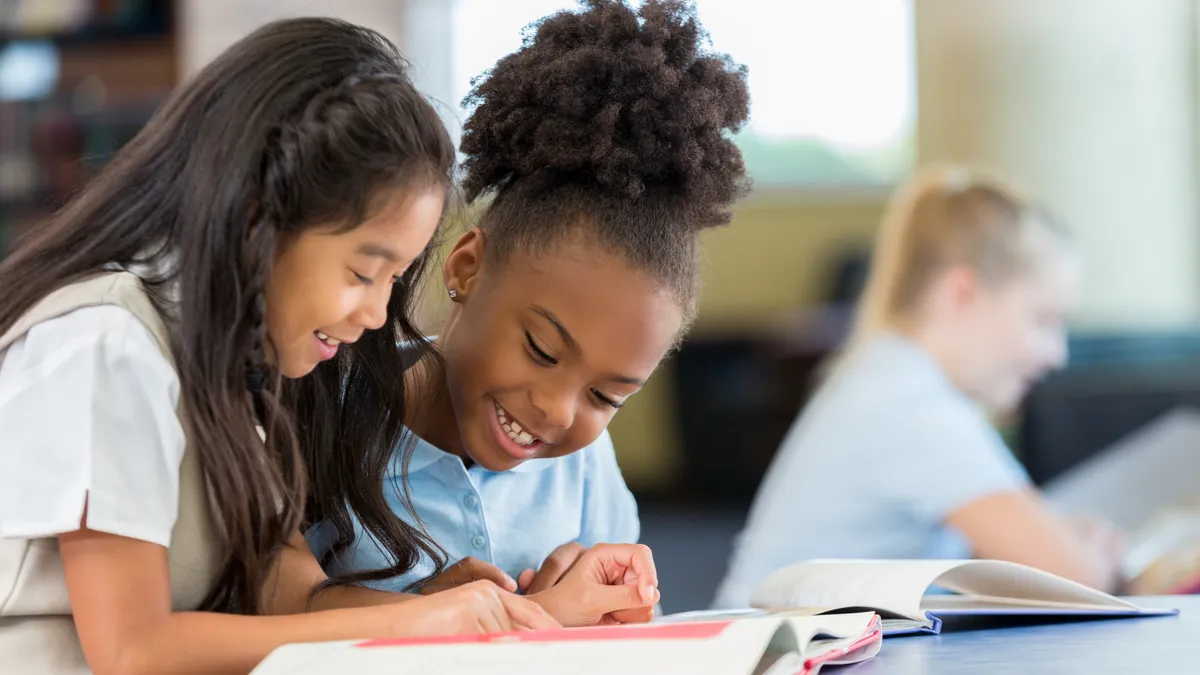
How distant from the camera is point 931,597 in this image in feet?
3.17

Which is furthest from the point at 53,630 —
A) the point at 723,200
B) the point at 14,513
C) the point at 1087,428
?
the point at 1087,428

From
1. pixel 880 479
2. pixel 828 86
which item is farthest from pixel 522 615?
pixel 828 86

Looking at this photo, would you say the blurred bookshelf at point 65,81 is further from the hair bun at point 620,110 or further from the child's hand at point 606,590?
the child's hand at point 606,590

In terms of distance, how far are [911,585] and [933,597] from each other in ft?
0.25

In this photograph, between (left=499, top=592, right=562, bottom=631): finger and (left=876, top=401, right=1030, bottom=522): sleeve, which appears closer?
(left=499, top=592, right=562, bottom=631): finger

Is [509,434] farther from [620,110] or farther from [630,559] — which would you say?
[620,110]

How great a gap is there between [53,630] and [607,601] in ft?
1.14

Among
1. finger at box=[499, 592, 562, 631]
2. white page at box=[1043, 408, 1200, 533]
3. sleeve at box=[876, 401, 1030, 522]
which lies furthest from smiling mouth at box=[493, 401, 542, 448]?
white page at box=[1043, 408, 1200, 533]

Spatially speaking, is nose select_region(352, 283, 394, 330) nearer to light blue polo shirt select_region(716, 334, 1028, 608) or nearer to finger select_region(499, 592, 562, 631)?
finger select_region(499, 592, 562, 631)

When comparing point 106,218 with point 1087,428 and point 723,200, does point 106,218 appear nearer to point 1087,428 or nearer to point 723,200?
point 723,200

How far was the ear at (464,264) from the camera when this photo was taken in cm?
104

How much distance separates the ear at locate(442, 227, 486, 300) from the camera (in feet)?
3.41

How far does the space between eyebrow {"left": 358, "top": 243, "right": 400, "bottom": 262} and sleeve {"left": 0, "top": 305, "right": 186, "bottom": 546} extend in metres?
0.13

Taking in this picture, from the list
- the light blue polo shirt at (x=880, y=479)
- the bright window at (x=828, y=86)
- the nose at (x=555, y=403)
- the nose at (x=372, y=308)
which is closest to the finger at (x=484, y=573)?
the nose at (x=555, y=403)
